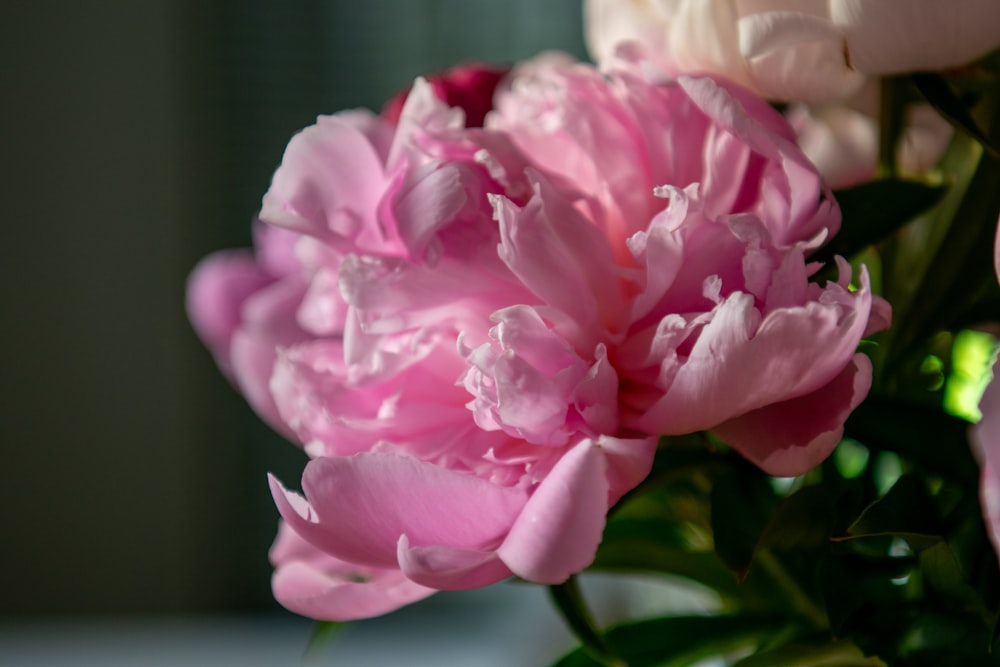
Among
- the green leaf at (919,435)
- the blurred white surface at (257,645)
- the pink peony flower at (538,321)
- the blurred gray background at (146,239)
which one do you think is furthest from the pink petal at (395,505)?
the blurred gray background at (146,239)

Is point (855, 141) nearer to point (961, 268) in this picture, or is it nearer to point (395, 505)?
point (961, 268)

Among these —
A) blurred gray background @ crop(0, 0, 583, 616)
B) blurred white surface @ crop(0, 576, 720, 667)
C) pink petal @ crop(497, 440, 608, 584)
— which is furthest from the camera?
blurred gray background @ crop(0, 0, 583, 616)

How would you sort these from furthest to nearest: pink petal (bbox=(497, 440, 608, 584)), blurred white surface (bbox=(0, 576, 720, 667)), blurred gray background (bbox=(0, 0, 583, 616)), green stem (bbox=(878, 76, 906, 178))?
blurred gray background (bbox=(0, 0, 583, 616)) < blurred white surface (bbox=(0, 576, 720, 667)) < green stem (bbox=(878, 76, 906, 178)) < pink petal (bbox=(497, 440, 608, 584))

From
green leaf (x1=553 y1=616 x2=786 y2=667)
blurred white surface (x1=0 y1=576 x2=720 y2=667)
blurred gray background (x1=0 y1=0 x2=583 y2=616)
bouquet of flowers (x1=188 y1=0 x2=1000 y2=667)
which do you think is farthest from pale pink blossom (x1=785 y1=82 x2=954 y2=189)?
blurred gray background (x1=0 y1=0 x2=583 y2=616)

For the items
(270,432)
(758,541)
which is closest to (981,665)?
(758,541)

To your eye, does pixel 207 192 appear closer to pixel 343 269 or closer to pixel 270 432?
pixel 270 432

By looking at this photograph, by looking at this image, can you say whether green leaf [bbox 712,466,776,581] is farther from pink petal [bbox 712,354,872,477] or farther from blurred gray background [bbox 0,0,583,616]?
blurred gray background [bbox 0,0,583,616]

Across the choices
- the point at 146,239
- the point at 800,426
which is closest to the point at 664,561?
the point at 800,426
